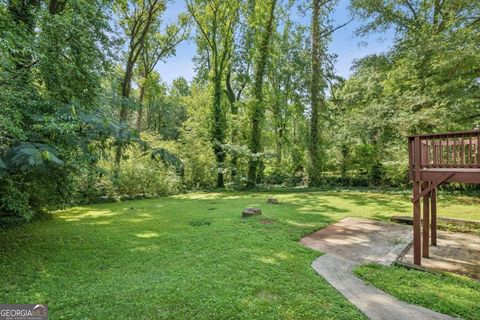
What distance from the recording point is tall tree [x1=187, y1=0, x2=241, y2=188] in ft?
50.1

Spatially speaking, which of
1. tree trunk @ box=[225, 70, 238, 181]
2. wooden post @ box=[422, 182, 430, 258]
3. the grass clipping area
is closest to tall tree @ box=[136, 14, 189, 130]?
tree trunk @ box=[225, 70, 238, 181]

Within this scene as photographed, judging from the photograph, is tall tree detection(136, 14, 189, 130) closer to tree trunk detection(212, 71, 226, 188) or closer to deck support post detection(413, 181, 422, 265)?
tree trunk detection(212, 71, 226, 188)

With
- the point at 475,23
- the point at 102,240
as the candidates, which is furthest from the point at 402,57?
the point at 102,240

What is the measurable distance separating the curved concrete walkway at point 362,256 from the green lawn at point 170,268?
200mm

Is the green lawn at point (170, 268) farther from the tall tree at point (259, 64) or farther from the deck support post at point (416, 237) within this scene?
the tall tree at point (259, 64)

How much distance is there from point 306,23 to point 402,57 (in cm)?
644

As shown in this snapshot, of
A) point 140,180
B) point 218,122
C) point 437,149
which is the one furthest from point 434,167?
point 218,122

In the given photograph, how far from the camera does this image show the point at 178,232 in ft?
19.0

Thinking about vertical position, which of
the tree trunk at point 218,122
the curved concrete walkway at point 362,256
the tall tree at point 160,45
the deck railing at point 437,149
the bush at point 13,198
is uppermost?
the tall tree at point 160,45

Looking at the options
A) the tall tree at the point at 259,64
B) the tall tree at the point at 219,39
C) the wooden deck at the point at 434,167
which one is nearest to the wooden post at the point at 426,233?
the wooden deck at the point at 434,167

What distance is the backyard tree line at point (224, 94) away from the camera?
4121 mm

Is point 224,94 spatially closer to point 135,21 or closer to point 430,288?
point 135,21

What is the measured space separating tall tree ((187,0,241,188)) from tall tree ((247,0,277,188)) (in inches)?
66.6

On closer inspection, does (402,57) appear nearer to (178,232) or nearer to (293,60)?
(293,60)
